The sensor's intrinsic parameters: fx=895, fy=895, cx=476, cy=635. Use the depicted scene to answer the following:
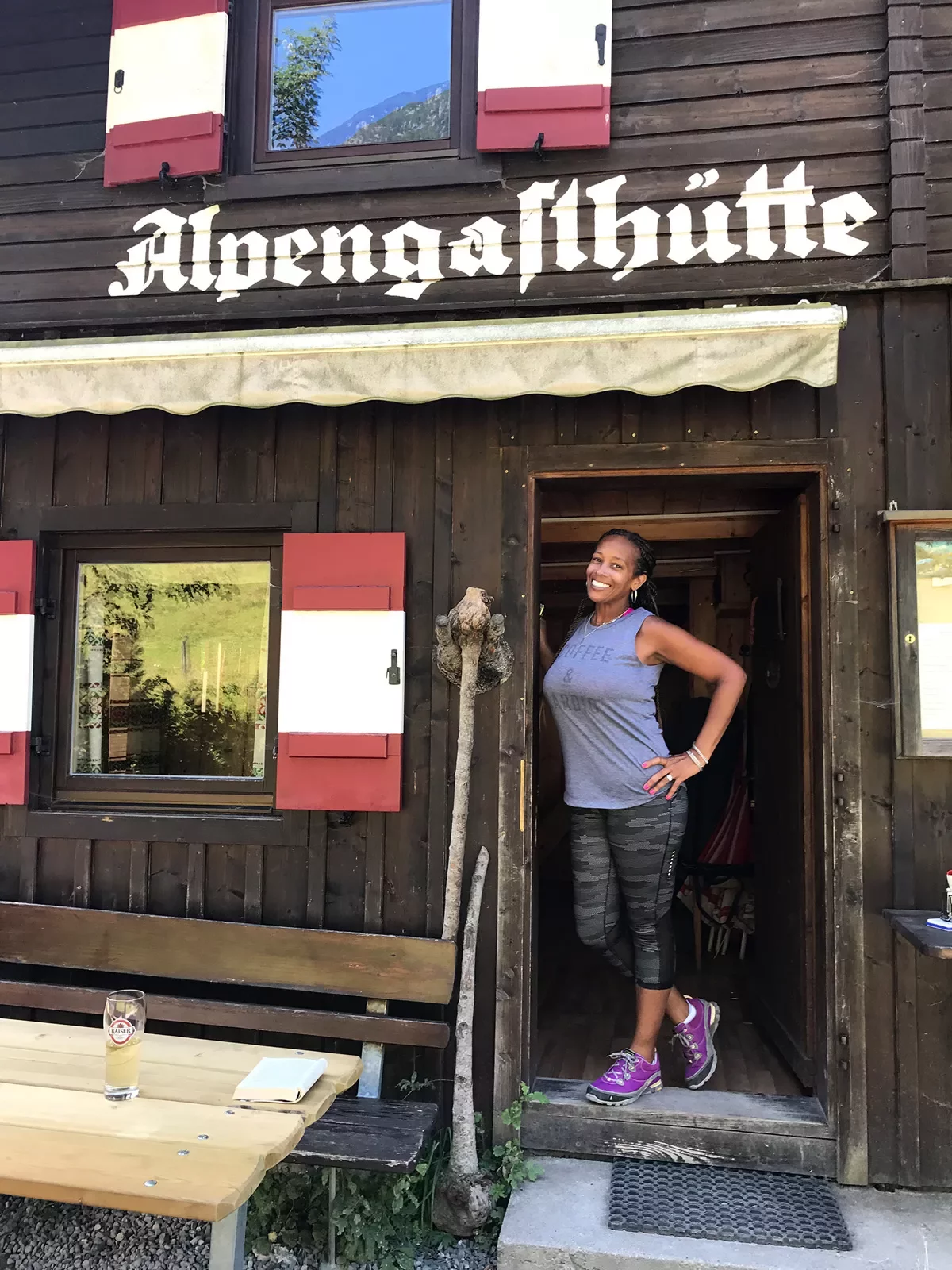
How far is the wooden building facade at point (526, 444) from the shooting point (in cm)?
312

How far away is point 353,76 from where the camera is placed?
391 centimetres

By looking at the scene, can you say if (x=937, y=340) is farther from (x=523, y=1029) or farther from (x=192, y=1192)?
(x=192, y=1192)

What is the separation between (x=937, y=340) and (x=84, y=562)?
3.49 metres

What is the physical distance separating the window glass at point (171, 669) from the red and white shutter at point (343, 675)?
289 millimetres

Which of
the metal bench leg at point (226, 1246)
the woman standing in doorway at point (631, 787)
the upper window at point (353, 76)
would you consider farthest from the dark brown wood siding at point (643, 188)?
the metal bench leg at point (226, 1246)

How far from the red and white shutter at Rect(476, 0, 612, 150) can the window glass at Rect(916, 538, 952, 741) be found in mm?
2017

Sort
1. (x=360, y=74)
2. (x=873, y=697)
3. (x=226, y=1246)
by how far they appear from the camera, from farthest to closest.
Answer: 1. (x=360, y=74)
2. (x=873, y=697)
3. (x=226, y=1246)

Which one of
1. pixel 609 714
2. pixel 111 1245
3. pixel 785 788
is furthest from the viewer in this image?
pixel 785 788

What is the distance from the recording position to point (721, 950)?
5.30m

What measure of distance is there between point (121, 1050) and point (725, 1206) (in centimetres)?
199

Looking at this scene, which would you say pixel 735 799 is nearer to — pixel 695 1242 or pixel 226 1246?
pixel 695 1242

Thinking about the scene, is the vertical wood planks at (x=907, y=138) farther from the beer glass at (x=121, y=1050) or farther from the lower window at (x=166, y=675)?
the beer glass at (x=121, y=1050)

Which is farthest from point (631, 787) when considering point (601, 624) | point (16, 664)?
point (16, 664)

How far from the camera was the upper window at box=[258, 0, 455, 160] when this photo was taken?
12.5 feet
